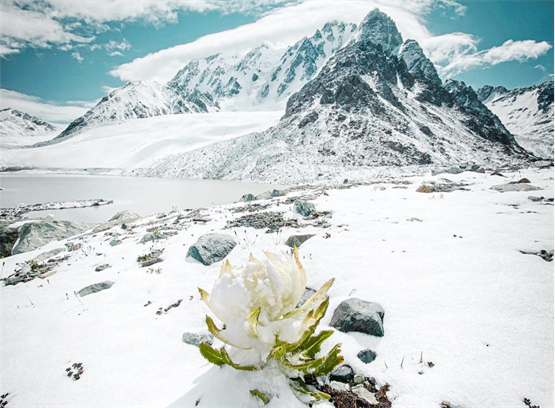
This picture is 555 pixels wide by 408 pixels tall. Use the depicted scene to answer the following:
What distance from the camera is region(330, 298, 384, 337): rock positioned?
2615mm

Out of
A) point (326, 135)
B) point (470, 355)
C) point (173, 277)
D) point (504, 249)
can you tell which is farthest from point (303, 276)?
point (326, 135)

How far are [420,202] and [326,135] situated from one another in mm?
37424

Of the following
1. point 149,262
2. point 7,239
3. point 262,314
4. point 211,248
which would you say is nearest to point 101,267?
point 149,262

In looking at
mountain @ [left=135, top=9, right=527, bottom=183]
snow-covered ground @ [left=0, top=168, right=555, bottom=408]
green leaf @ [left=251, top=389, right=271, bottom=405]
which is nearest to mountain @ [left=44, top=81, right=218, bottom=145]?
mountain @ [left=135, top=9, right=527, bottom=183]

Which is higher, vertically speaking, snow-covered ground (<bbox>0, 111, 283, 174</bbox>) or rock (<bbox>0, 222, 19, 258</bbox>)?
rock (<bbox>0, 222, 19, 258</bbox>)

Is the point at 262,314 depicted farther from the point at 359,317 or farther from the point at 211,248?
the point at 211,248

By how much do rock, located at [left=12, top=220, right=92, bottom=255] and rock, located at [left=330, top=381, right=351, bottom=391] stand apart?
39.6ft

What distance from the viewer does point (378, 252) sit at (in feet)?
14.3

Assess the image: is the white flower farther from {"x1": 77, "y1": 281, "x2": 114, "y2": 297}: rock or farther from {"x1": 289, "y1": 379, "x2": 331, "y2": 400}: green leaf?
{"x1": 77, "y1": 281, "x2": 114, "y2": 297}: rock

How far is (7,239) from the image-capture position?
33.7 ft

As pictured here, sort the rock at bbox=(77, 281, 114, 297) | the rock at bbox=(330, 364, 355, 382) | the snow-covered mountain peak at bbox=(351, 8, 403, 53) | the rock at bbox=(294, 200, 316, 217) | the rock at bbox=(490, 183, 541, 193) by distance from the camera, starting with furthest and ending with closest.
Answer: the snow-covered mountain peak at bbox=(351, 8, 403, 53) < the rock at bbox=(490, 183, 541, 193) < the rock at bbox=(294, 200, 316, 217) < the rock at bbox=(77, 281, 114, 297) < the rock at bbox=(330, 364, 355, 382)

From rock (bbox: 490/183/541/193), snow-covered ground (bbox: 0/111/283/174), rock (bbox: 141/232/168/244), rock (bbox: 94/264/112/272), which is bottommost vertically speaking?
snow-covered ground (bbox: 0/111/283/174)

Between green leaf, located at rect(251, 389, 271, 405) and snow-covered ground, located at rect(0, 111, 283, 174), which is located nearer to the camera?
green leaf, located at rect(251, 389, 271, 405)

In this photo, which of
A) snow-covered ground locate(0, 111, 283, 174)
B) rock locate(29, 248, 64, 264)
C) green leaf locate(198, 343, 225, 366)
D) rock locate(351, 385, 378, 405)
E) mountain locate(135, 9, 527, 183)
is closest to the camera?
green leaf locate(198, 343, 225, 366)
